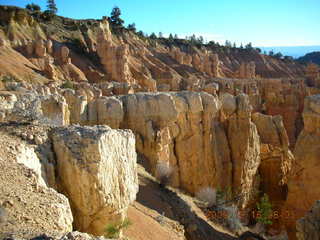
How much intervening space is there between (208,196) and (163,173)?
339cm

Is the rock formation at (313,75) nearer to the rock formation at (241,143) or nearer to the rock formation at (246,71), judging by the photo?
the rock formation at (246,71)

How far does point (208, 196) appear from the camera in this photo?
19062 mm

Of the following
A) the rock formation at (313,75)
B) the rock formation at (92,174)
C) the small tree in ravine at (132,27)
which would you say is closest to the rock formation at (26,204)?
the rock formation at (92,174)

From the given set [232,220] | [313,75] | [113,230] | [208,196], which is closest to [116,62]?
[208,196]

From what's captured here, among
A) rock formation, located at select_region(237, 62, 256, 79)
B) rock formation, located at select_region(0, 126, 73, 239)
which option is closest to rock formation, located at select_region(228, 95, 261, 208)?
rock formation, located at select_region(0, 126, 73, 239)

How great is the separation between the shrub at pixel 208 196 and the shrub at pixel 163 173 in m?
2.58

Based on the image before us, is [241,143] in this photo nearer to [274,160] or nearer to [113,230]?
[274,160]

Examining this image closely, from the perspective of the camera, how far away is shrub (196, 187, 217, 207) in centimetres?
1844

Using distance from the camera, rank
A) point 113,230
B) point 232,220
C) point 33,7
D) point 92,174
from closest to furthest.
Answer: point 92,174 → point 113,230 → point 232,220 → point 33,7

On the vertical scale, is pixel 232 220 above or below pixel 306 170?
below

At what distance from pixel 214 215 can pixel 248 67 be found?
164 feet

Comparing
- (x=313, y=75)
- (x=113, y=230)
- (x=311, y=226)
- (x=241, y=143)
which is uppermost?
(x=313, y=75)

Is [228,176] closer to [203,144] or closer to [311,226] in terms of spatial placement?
[203,144]

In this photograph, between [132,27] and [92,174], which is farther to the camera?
[132,27]
